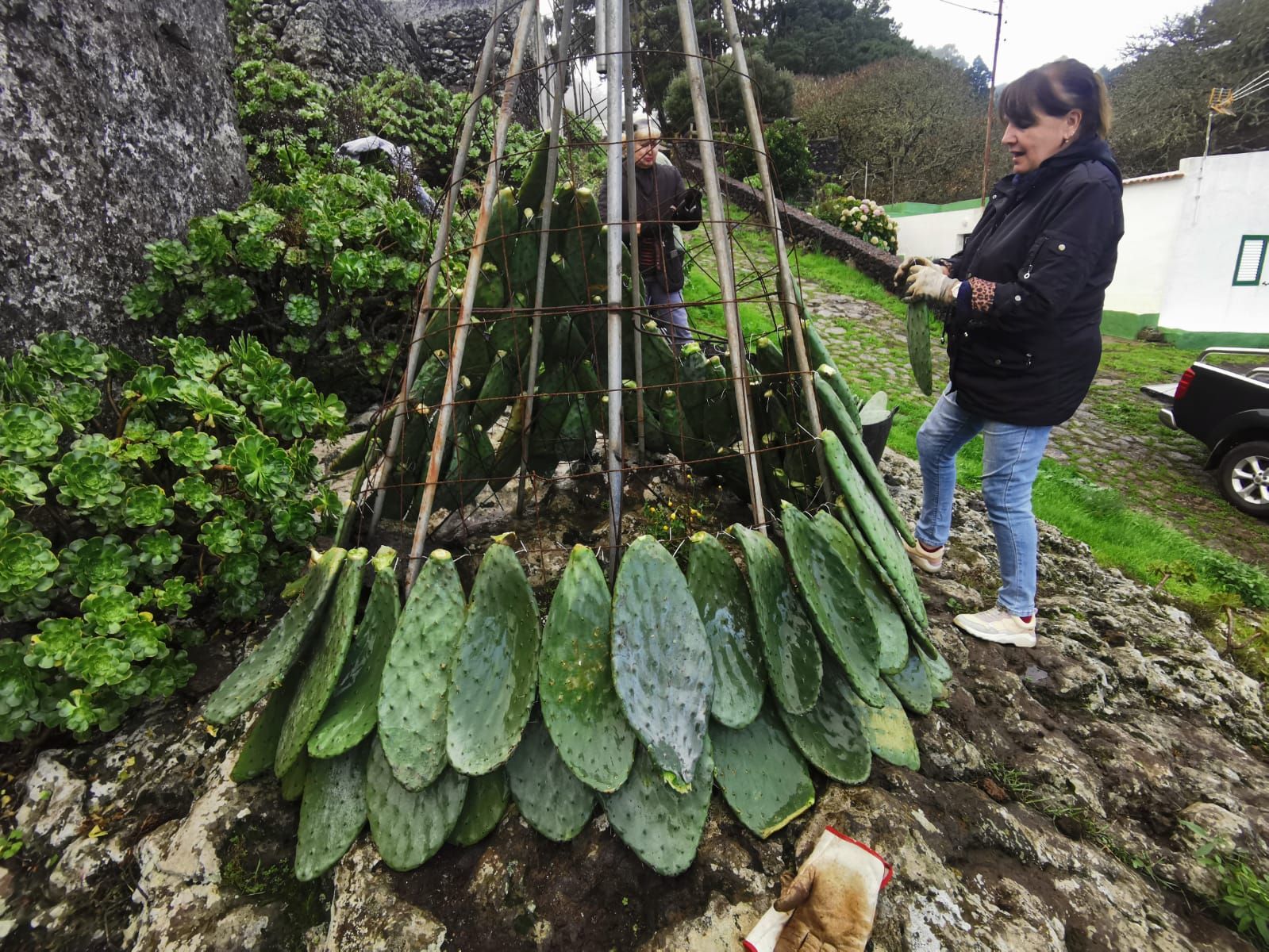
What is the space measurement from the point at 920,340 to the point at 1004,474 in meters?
0.50

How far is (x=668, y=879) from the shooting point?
1233mm

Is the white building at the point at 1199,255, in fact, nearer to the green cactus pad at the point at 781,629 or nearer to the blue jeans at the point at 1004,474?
the blue jeans at the point at 1004,474

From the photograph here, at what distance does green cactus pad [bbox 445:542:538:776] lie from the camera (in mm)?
1219

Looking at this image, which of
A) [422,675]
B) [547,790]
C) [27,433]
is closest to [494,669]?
[422,675]

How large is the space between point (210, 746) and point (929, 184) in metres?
19.3

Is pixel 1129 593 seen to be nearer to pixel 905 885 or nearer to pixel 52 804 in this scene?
pixel 905 885

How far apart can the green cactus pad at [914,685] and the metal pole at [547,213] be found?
46.2 inches

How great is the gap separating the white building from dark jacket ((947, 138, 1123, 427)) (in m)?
9.12

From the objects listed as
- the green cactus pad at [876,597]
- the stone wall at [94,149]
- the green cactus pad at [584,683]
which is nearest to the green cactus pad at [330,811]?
the green cactus pad at [584,683]

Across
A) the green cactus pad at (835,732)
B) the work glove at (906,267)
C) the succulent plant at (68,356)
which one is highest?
the work glove at (906,267)

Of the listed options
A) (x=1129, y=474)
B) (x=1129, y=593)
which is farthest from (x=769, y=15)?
(x=1129, y=593)

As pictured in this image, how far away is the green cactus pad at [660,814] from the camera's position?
3.93 feet

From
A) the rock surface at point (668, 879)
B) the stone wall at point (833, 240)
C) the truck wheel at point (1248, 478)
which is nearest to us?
the rock surface at point (668, 879)

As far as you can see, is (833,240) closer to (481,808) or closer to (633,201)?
(633,201)
